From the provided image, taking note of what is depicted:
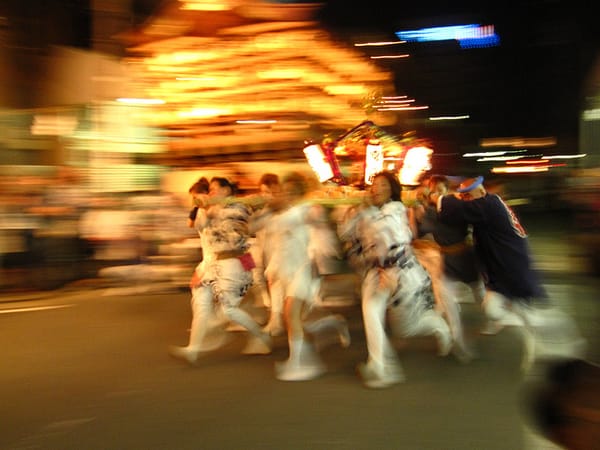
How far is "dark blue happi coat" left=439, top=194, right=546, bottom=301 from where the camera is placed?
227 inches

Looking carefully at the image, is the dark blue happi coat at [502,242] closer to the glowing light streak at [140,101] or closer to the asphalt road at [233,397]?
the asphalt road at [233,397]

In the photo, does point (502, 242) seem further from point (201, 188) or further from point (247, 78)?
point (247, 78)

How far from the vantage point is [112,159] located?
11289mm

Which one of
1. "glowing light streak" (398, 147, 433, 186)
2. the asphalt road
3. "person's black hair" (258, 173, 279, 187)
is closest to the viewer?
the asphalt road

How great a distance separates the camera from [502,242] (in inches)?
230

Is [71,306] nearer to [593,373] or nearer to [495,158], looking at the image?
[593,373]

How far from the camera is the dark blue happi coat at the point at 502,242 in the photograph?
5.78 m

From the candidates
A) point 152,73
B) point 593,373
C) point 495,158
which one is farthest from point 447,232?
point 495,158

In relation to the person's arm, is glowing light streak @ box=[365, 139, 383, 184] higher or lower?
higher

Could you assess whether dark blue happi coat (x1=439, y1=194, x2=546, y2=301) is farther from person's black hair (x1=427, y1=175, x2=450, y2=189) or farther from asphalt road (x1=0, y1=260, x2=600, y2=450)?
person's black hair (x1=427, y1=175, x2=450, y2=189)

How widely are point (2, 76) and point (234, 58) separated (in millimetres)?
4273

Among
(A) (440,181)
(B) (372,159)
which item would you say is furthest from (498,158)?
(B) (372,159)

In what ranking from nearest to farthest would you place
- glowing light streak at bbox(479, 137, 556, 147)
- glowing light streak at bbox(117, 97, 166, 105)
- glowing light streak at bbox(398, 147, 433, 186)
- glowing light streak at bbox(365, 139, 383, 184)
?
glowing light streak at bbox(365, 139, 383, 184), glowing light streak at bbox(398, 147, 433, 186), glowing light streak at bbox(117, 97, 166, 105), glowing light streak at bbox(479, 137, 556, 147)

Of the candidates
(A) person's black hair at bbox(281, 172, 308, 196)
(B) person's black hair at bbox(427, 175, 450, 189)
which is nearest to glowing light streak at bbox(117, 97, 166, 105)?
(B) person's black hair at bbox(427, 175, 450, 189)
